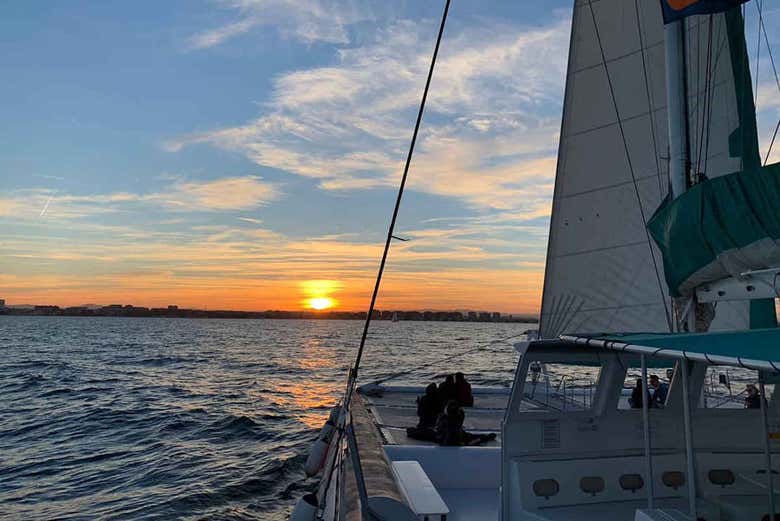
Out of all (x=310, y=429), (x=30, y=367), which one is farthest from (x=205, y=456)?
(x=30, y=367)

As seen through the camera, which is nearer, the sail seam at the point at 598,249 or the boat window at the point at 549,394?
the boat window at the point at 549,394

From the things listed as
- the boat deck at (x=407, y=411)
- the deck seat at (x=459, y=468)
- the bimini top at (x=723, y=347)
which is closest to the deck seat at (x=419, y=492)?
the deck seat at (x=459, y=468)

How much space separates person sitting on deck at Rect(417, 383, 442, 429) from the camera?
11.4 metres

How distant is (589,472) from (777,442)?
7.38ft

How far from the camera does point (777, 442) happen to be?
21.0ft

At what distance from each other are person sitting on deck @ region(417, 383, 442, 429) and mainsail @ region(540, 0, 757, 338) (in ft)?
10.1

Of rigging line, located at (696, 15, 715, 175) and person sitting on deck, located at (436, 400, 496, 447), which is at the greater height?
rigging line, located at (696, 15, 715, 175)

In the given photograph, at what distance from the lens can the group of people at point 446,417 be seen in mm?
9656

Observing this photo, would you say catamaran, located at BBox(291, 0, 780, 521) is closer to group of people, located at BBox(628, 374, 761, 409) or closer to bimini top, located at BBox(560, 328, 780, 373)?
bimini top, located at BBox(560, 328, 780, 373)

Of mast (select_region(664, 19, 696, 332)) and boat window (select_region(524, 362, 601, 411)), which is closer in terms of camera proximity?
boat window (select_region(524, 362, 601, 411))

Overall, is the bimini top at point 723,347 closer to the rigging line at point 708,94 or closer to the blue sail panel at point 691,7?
the blue sail panel at point 691,7

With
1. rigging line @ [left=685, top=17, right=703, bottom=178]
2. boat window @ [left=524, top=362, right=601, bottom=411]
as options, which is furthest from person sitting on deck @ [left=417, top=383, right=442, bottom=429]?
rigging line @ [left=685, top=17, right=703, bottom=178]

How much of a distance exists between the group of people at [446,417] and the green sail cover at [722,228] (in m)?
4.51

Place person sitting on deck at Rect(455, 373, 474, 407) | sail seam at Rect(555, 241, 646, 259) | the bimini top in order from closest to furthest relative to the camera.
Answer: the bimini top < sail seam at Rect(555, 241, 646, 259) < person sitting on deck at Rect(455, 373, 474, 407)
